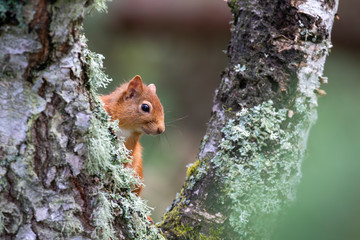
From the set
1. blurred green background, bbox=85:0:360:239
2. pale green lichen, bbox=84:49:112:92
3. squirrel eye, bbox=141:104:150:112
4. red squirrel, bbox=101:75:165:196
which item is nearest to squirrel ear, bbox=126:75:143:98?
red squirrel, bbox=101:75:165:196

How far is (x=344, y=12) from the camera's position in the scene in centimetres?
366

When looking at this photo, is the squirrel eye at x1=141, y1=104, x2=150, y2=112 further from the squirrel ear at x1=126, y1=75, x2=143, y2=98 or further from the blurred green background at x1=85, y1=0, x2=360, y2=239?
the blurred green background at x1=85, y1=0, x2=360, y2=239

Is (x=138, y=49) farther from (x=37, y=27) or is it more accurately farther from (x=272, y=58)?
(x=37, y=27)

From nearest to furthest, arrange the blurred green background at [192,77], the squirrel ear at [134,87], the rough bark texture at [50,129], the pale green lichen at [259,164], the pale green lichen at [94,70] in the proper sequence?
the blurred green background at [192,77] → the rough bark texture at [50,129] → the pale green lichen at [94,70] → the pale green lichen at [259,164] → the squirrel ear at [134,87]

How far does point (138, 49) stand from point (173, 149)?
4.05 feet

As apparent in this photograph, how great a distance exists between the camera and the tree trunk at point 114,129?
1249 mm

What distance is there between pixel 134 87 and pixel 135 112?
177mm

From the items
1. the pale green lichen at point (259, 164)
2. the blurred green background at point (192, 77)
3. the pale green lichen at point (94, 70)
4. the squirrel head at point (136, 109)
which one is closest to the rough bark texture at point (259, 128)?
the pale green lichen at point (259, 164)

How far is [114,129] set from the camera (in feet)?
5.33

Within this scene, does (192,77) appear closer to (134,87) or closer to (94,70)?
(134,87)

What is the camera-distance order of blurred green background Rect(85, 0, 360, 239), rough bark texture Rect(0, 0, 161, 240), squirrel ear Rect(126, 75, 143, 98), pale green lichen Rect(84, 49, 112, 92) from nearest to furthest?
blurred green background Rect(85, 0, 360, 239), rough bark texture Rect(0, 0, 161, 240), pale green lichen Rect(84, 49, 112, 92), squirrel ear Rect(126, 75, 143, 98)

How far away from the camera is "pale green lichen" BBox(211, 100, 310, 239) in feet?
5.85

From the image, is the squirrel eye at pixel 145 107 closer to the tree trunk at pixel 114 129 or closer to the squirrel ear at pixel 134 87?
the squirrel ear at pixel 134 87

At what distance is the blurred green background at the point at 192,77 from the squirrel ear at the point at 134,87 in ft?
1.19
